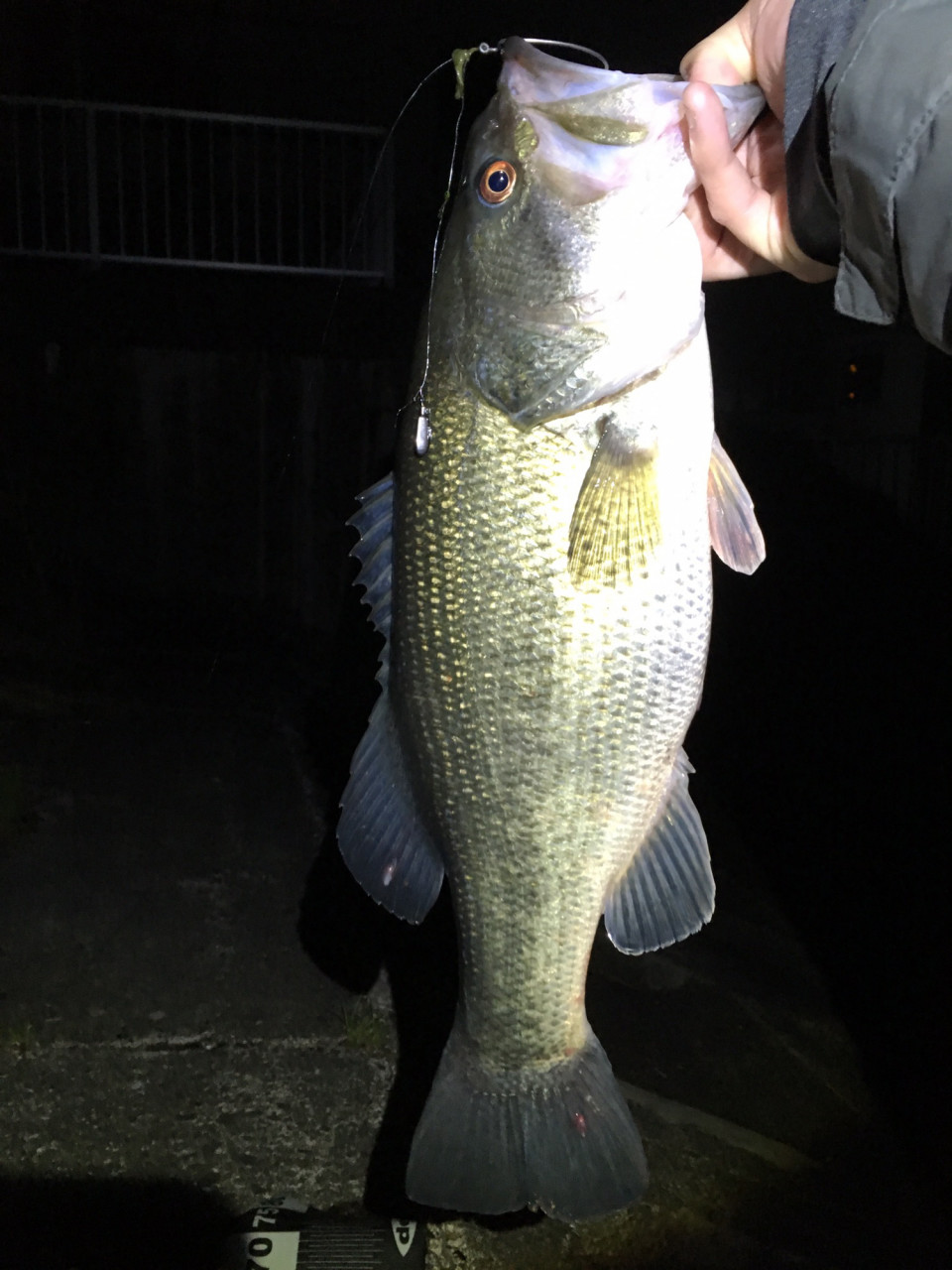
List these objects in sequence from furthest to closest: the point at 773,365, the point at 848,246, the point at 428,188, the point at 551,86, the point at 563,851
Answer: the point at 428,188 → the point at 773,365 → the point at 563,851 → the point at 551,86 → the point at 848,246

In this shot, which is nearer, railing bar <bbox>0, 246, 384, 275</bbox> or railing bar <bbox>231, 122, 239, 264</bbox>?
railing bar <bbox>0, 246, 384, 275</bbox>

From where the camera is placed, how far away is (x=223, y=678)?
655 centimetres

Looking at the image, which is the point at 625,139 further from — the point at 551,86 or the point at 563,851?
the point at 563,851

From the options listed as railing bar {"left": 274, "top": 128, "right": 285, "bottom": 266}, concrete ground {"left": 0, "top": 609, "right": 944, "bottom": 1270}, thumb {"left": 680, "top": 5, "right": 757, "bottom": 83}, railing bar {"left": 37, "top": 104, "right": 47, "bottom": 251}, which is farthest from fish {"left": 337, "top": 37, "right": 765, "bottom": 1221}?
railing bar {"left": 37, "top": 104, "right": 47, "bottom": 251}

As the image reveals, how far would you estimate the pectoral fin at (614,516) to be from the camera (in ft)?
5.25

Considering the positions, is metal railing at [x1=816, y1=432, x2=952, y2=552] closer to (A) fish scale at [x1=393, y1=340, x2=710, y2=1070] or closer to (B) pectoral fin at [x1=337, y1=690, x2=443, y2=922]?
(A) fish scale at [x1=393, y1=340, x2=710, y2=1070]

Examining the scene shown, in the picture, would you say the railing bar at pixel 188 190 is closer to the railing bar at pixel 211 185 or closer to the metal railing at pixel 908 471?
the railing bar at pixel 211 185

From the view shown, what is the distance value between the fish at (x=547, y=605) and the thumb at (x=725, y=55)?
0.12 meters

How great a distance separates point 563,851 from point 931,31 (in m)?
1.33

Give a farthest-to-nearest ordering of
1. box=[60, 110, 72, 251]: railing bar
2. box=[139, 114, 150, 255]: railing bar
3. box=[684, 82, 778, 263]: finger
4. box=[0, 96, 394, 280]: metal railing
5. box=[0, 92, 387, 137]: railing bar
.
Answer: box=[0, 96, 394, 280]: metal railing, box=[60, 110, 72, 251]: railing bar, box=[139, 114, 150, 255]: railing bar, box=[0, 92, 387, 137]: railing bar, box=[684, 82, 778, 263]: finger

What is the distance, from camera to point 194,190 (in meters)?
9.93

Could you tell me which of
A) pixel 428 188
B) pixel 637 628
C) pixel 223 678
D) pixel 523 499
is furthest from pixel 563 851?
pixel 428 188

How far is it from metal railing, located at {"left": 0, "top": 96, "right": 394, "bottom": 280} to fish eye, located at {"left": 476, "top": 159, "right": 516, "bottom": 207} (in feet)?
25.1

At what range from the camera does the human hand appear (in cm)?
148
